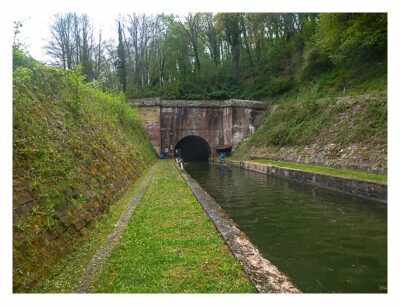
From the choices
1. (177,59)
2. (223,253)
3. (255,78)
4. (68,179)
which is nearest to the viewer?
(223,253)

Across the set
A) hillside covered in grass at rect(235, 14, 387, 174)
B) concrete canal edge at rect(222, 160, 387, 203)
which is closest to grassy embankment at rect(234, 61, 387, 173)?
hillside covered in grass at rect(235, 14, 387, 174)

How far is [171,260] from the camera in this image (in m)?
5.35

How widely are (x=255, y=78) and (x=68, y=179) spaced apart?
122 ft

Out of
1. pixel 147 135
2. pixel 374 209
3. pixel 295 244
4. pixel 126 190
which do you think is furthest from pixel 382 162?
pixel 147 135

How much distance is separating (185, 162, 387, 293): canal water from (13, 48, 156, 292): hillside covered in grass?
388cm

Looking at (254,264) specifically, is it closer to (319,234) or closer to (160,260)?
(160,260)

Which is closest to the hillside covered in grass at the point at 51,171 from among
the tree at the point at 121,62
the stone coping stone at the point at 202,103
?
the stone coping stone at the point at 202,103

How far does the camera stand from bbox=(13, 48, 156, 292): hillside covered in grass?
480 centimetres

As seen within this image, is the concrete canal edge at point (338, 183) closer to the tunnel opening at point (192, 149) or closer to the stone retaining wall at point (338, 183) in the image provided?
the stone retaining wall at point (338, 183)

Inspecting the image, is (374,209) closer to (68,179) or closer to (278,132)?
(68,179)

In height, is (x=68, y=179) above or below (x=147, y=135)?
below

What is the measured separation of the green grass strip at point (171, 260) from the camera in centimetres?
447

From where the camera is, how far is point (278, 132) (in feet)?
87.1

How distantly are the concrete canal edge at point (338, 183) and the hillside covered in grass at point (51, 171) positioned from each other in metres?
8.42
